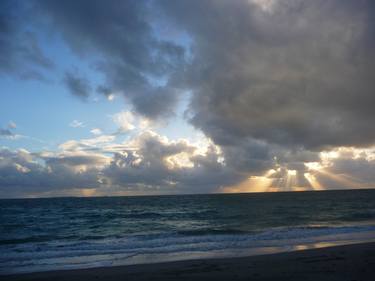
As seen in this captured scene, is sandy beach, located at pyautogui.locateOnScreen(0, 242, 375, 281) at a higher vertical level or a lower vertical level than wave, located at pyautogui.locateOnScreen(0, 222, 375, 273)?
higher

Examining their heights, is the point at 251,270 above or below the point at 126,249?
above

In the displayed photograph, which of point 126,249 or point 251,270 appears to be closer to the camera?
point 251,270

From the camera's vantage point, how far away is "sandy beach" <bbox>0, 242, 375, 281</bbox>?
12.2 m

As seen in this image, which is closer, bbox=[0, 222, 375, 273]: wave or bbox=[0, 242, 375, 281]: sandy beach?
bbox=[0, 242, 375, 281]: sandy beach

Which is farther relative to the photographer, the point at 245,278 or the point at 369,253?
the point at 369,253

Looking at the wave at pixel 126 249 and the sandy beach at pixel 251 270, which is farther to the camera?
the wave at pixel 126 249

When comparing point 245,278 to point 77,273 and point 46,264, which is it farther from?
Answer: point 46,264

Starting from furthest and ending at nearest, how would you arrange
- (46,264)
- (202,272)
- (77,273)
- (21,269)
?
1. (46,264)
2. (21,269)
3. (77,273)
4. (202,272)

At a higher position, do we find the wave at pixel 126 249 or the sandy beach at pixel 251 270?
the sandy beach at pixel 251 270

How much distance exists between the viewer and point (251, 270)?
43.7ft

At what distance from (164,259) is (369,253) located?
10.9 m

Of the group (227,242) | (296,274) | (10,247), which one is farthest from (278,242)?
(10,247)

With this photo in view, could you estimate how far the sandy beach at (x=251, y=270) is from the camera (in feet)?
40.1

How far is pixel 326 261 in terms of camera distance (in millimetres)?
14547
